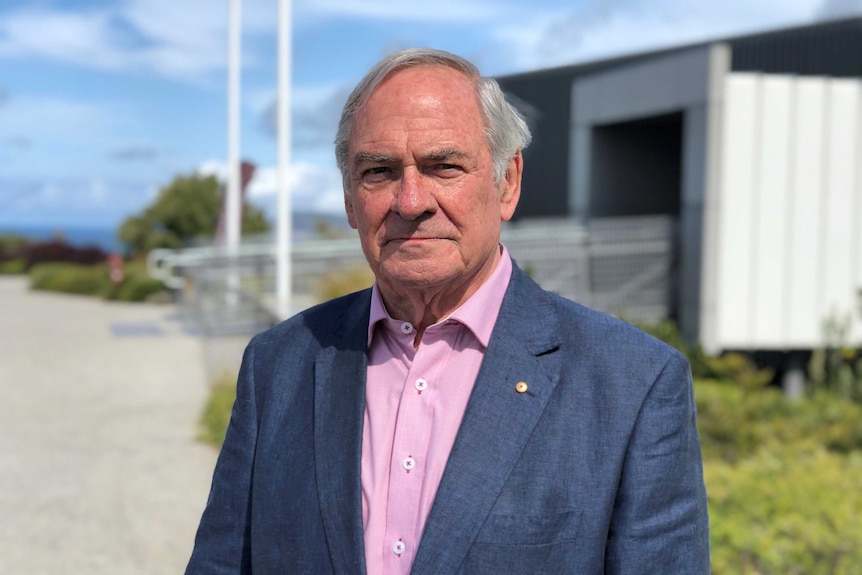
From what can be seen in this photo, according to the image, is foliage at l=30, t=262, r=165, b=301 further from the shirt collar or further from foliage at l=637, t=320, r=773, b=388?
the shirt collar

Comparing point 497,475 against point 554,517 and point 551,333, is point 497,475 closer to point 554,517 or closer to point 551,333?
point 554,517

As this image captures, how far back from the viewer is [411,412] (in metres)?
2.03

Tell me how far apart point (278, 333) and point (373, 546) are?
2.01 feet

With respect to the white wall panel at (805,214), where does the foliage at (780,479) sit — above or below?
below

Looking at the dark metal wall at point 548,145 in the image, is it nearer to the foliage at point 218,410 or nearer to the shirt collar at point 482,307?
the foliage at point 218,410

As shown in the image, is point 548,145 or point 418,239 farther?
point 548,145

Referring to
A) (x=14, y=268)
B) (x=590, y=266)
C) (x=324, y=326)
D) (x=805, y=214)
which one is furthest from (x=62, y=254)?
(x=324, y=326)

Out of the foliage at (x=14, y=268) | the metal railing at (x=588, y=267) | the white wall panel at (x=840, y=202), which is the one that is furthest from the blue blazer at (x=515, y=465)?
the foliage at (x=14, y=268)

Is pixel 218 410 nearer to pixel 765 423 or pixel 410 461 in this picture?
pixel 765 423

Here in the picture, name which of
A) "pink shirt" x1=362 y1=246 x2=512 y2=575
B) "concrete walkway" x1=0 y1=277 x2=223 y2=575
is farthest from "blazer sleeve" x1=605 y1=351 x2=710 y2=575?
"concrete walkway" x1=0 y1=277 x2=223 y2=575

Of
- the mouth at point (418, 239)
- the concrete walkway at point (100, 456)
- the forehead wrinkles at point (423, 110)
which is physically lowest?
the concrete walkway at point (100, 456)

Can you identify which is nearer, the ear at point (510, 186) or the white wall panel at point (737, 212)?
the ear at point (510, 186)

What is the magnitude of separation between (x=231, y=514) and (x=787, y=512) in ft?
14.0

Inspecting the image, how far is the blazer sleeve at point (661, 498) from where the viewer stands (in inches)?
73.4
